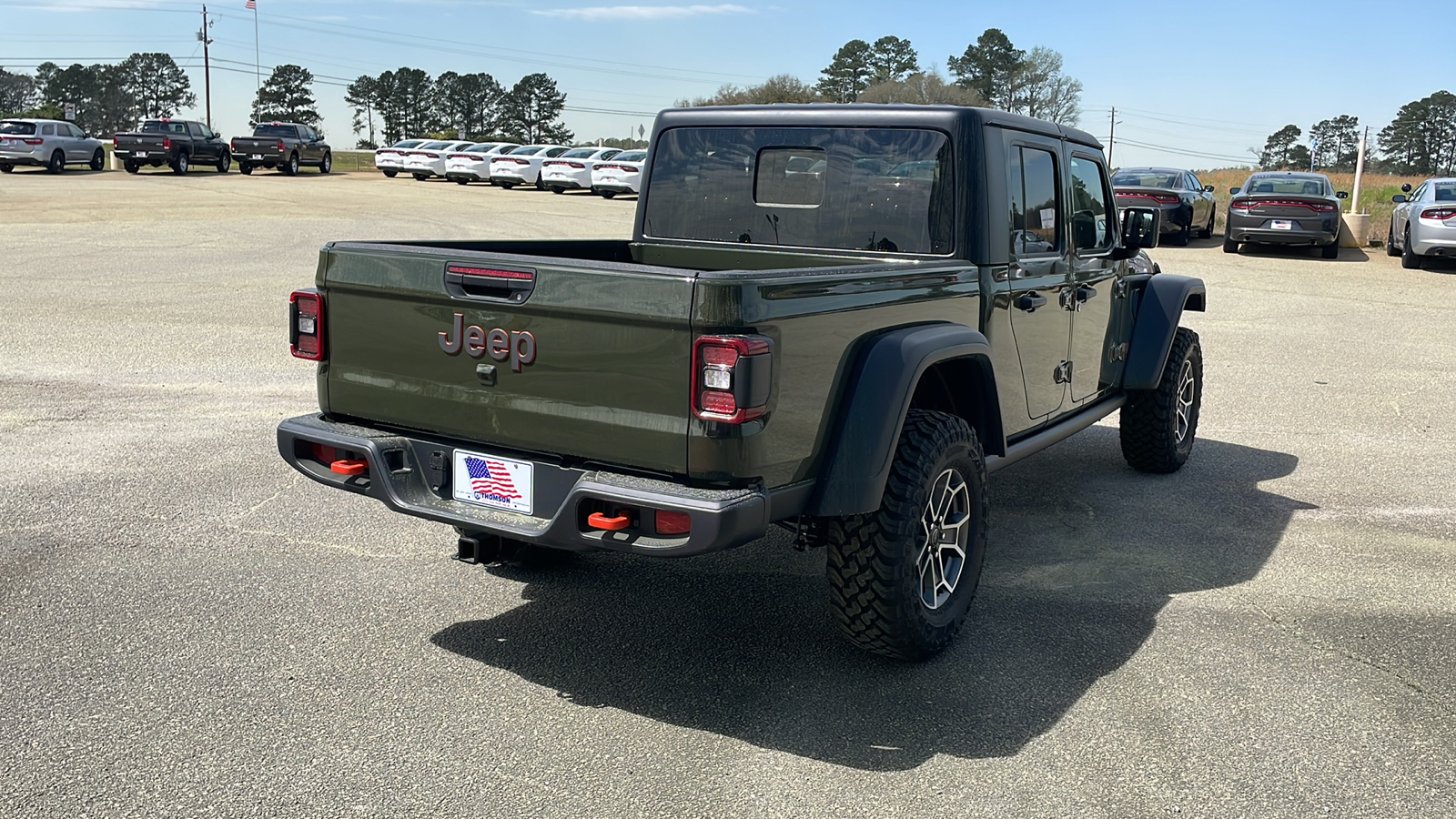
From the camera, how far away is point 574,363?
3.72 metres

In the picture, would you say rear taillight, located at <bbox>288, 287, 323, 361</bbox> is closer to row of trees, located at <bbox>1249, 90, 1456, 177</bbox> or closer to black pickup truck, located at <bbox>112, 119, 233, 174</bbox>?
black pickup truck, located at <bbox>112, 119, 233, 174</bbox>

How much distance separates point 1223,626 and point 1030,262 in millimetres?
1621

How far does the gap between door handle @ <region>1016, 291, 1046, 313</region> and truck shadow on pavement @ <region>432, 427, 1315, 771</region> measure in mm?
1109

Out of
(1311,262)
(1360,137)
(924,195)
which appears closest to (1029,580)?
(924,195)

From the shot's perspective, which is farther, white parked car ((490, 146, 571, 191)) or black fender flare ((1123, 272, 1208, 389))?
white parked car ((490, 146, 571, 191))

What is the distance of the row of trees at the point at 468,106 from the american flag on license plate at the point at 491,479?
346 ft

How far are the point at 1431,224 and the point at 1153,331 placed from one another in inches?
587

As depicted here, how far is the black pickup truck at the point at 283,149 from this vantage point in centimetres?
4109

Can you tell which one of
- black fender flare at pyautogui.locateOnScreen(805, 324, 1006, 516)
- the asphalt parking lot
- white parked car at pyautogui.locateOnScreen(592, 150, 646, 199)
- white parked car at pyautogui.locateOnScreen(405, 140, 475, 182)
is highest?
white parked car at pyautogui.locateOnScreen(405, 140, 475, 182)

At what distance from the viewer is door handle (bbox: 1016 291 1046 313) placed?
509 cm

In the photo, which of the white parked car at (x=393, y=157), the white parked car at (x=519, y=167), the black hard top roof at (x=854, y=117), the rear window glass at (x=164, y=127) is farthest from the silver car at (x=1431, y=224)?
the rear window glass at (x=164, y=127)

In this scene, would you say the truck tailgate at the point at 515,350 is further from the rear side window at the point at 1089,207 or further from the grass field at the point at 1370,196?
the grass field at the point at 1370,196

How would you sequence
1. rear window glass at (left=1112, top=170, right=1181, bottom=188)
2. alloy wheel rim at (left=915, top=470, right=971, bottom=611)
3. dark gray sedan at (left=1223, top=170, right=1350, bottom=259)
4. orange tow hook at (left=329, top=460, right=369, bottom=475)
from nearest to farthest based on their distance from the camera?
orange tow hook at (left=329, top=460, right=369, bottom=475)
alloy wheel rim at (left=915, top=470, right=971, bottom=611)
dark gray sedan at (left=1223, top=170, right=1350, bottom=259)
rear window glass at (left=1112, top=170, right=1181, bottom=188)

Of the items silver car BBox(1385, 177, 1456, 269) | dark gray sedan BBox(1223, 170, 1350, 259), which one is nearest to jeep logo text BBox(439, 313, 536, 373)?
silver car BBox(1385, 177, 1456, 269)
